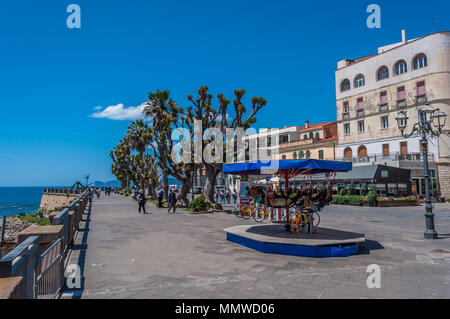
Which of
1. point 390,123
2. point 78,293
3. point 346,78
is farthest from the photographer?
point 346,78

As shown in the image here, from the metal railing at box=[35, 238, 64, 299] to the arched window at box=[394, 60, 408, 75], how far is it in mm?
40889

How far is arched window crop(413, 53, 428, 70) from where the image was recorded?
34.9 metres

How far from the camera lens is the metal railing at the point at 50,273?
13.8 ft

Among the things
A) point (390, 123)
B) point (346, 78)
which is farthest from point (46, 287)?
point (346, 78)

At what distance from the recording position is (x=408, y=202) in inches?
1176

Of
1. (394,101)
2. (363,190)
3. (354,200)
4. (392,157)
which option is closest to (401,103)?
(394,101)

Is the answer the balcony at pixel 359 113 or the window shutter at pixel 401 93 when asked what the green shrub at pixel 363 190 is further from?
the balcony at pixel 359 113

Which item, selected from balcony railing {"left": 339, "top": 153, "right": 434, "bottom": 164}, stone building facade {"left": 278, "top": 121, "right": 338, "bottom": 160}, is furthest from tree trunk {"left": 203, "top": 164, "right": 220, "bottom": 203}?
stone building facade {"left": 278, "top": 121, "right": 338, "bottom": 160}

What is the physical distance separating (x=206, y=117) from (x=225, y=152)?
114 inches

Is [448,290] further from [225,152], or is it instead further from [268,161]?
[225,152]

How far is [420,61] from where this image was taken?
35375 mm

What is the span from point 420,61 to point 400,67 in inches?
90.1

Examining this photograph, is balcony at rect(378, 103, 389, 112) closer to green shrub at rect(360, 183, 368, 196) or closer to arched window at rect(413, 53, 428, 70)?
arched window at rect(413, 53, 428, 70)

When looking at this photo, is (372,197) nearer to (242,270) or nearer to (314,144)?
(314,144)
